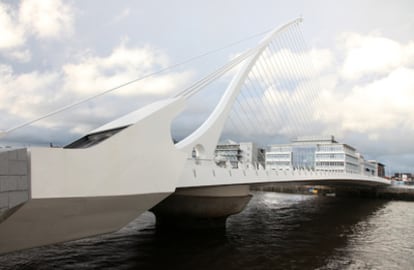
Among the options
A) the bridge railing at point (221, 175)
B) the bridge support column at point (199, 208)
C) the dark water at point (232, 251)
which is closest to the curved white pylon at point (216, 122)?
the bridge railing at point (221, 175)

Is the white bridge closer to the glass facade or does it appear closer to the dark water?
the dark water

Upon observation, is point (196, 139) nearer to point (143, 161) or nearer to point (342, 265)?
point (143, 161)

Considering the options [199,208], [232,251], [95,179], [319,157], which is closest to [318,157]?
[319,157]

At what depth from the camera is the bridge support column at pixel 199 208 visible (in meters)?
17.8

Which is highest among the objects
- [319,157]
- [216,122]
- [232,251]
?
[216,122]

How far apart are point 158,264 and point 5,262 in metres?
5.88

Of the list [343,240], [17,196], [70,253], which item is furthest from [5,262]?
[343,240]

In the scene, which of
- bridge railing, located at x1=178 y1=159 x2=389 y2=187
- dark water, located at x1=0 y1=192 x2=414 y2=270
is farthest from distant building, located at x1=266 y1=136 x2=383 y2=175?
bridge railing, located at x1=178 y1=159 x2=389 y2=187

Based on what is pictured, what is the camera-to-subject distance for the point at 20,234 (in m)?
8.31

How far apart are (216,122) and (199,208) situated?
506 centimetres

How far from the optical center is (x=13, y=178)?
7.43 meters

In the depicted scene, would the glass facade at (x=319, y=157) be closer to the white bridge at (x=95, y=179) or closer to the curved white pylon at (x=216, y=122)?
the curved white pylon at (x=216, y=122)

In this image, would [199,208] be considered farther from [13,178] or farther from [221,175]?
[13,178]

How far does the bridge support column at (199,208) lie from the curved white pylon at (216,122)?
9.15 feet
